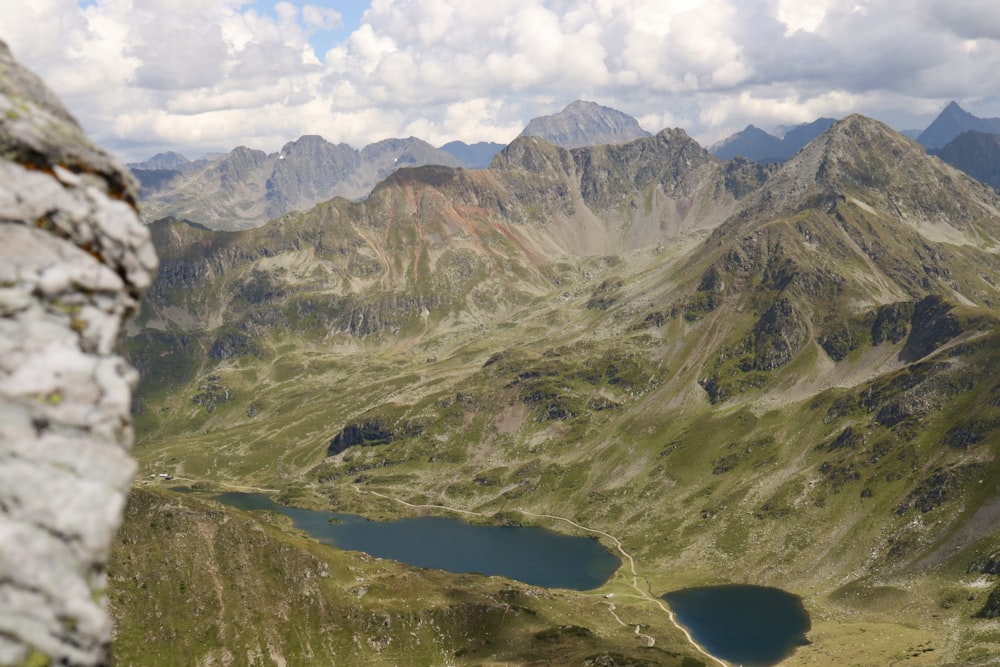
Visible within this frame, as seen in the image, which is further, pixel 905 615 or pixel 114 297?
pixel 905 615

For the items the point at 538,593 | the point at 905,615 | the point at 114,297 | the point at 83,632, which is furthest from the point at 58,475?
the point at 905,615

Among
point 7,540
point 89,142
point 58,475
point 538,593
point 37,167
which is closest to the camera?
point 7,540

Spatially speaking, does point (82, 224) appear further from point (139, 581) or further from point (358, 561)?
point (358, 561)

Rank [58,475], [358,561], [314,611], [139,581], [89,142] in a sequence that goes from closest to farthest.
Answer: [58,475] → [89,142] → [139,581] → [314,611] → [358,561]

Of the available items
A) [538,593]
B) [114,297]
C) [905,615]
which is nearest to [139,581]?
[538,593]

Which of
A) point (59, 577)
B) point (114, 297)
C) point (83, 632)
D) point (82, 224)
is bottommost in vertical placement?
point (83, 632)

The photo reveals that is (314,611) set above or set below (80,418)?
below

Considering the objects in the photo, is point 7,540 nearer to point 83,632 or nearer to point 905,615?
point 83,632
